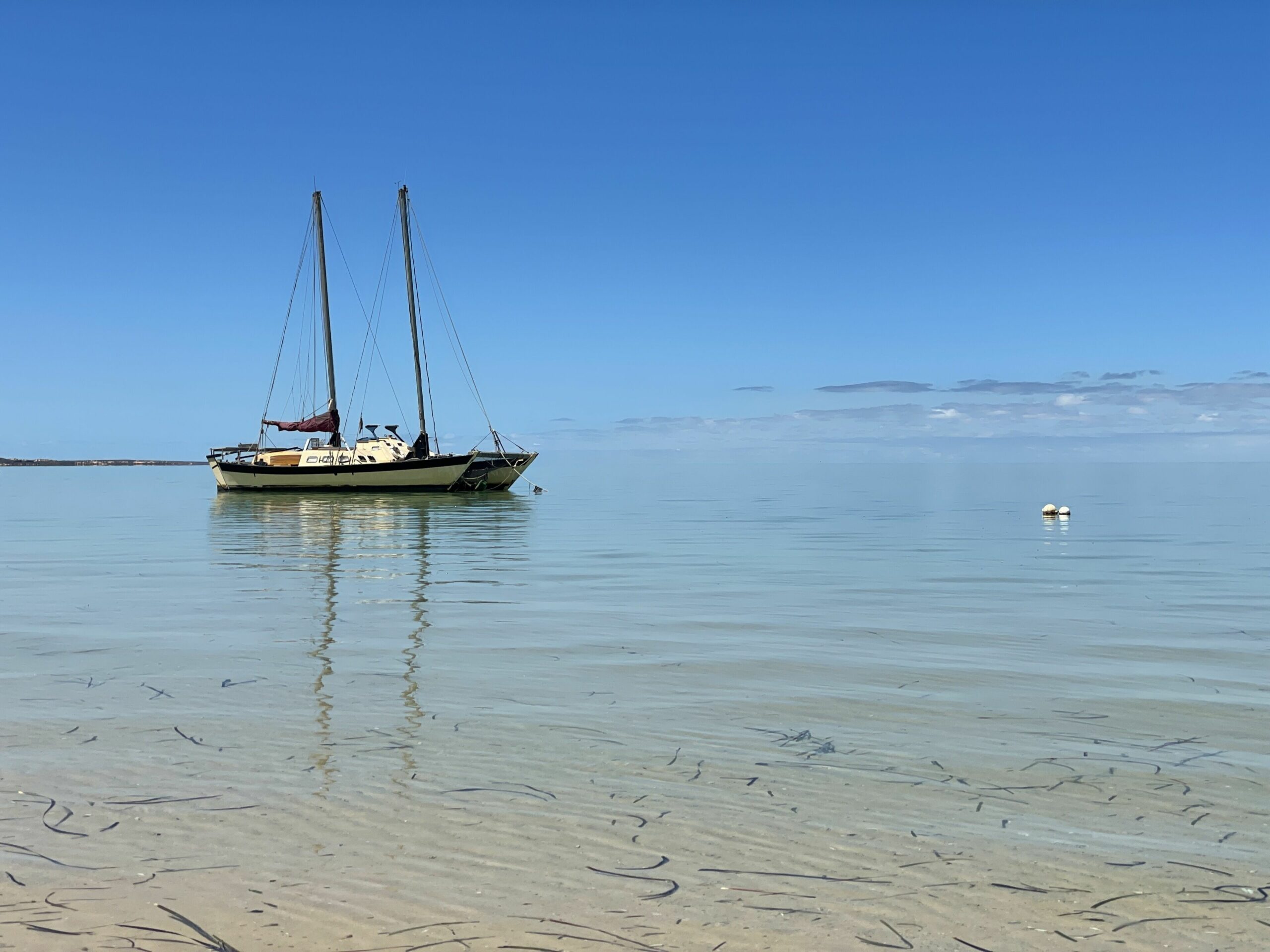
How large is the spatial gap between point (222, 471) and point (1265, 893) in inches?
2777

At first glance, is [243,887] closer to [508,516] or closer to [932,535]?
[932,535]

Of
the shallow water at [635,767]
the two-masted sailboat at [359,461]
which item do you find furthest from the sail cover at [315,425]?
the shallow water at [635,767]

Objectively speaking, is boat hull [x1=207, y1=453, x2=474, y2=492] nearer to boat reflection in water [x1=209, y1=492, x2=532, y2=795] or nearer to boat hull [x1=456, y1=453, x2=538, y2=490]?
boat hull [x1=456, y1=453, x2=538, y2=490]

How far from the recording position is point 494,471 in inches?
2581

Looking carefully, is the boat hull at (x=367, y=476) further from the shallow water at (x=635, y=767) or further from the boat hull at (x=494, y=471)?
the shallow water at (x=635, y=767)

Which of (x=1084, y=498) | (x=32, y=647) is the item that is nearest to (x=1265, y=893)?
(x=32, y=647)

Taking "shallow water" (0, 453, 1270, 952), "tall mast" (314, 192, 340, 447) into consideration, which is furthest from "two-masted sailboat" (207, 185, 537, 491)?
"shallow water" (0, 453, 1270, 952)

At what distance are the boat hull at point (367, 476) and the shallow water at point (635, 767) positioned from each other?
4309cm

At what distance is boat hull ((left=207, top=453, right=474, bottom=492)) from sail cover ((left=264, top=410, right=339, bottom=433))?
10.9 feet

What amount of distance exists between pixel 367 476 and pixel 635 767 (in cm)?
5806

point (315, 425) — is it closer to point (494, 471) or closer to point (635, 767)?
point (494, 471)

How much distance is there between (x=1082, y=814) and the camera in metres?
5.84

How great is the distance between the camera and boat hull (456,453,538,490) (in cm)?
6362

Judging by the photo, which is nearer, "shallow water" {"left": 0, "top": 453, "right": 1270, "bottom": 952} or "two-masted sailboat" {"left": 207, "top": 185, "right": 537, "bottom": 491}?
"shallow water" {"left": 0, "top": 453, "right": 1270, "bottom": 952}
